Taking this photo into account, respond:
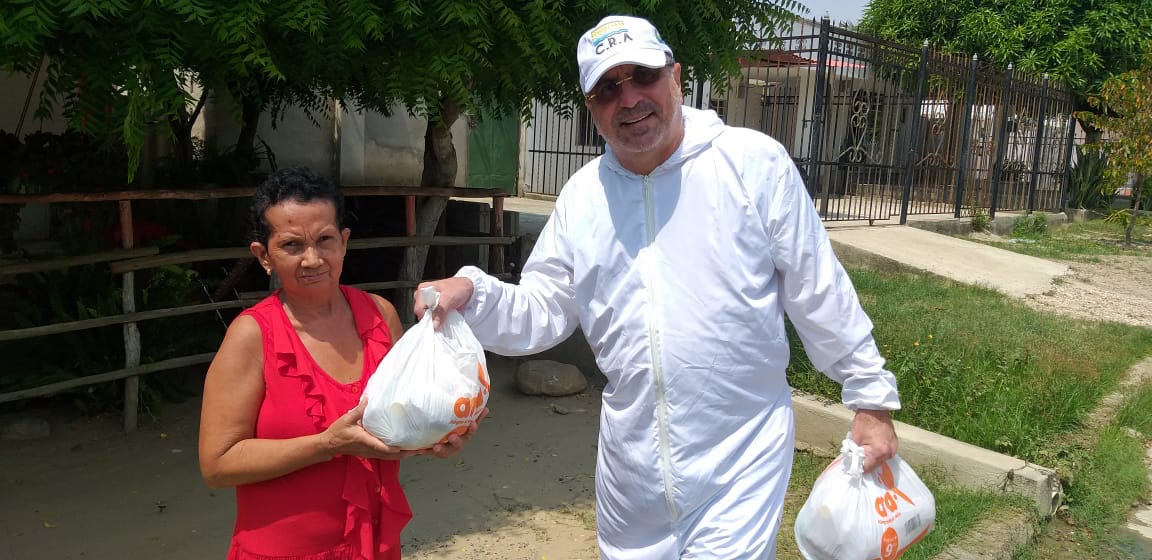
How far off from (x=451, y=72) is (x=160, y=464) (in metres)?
2.82

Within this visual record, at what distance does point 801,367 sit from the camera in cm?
592

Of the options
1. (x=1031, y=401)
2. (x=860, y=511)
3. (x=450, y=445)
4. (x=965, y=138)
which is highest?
(x=965, y=138)

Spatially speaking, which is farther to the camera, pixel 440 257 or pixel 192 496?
pixel 440 257

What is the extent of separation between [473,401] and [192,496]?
3.19 metres

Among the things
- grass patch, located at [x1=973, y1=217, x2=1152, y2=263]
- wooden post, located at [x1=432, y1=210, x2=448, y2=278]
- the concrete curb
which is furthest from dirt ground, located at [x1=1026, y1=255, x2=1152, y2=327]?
wooden post, located at [x1=432, y1=210, x2=448, y2=278]

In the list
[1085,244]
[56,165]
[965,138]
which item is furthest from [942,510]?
[1085,244]

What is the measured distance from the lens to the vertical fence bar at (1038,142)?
16.2 m

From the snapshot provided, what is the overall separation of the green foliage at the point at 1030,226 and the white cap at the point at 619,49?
14976mm

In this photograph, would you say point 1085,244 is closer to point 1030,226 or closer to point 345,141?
point 1030,226

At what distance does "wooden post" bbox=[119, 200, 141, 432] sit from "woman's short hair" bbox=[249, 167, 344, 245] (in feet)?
11.2

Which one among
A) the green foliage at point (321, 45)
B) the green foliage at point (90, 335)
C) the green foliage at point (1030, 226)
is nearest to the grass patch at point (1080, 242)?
the green foliage at point (1030, 226)

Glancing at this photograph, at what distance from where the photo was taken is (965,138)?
14000mm

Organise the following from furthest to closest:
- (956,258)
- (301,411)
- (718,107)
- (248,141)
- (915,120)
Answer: (718,107) → (915,120) → (956,258) → (248,141) → (301,411)

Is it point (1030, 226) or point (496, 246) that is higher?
point (496, 246)
